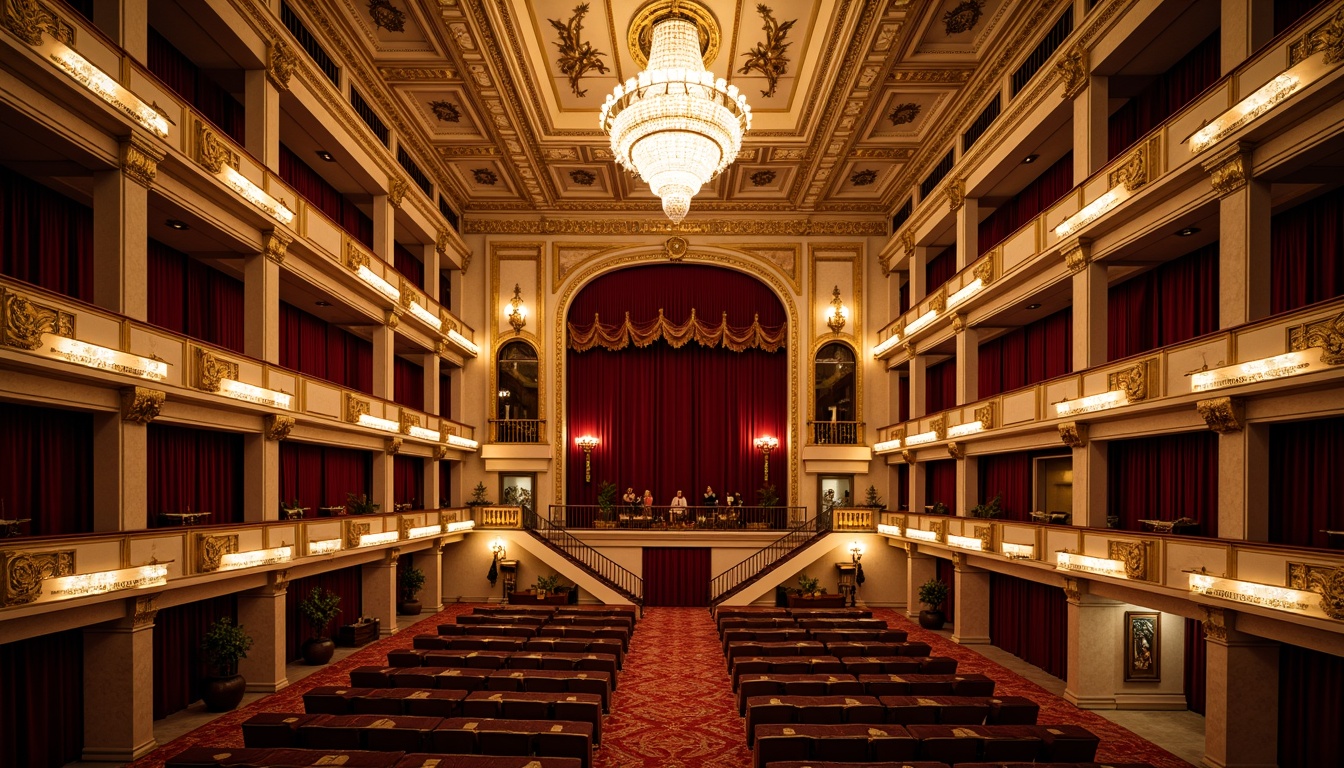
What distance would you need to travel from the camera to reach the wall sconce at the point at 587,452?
26.1 meters

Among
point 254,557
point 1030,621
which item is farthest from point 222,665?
point 1030,621

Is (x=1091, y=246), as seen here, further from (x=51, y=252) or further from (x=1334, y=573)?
(x=51, y=252)

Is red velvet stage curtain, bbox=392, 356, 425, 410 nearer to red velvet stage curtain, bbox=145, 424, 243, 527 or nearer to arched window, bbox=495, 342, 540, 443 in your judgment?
arched window, bbox=495, 342, 540, 443

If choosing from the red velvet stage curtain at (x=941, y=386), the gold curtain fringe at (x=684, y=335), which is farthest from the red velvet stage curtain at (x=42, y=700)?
the red velvet stage curtain at (x=941, y=386)

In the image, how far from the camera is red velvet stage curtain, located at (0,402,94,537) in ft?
31.0

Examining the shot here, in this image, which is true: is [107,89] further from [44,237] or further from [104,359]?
[104,359]

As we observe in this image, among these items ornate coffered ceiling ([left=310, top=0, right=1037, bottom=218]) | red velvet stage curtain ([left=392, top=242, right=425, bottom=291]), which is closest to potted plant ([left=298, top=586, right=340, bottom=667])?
red velvet stage curtain ([left=392, top=242, right=425, bottom=291])

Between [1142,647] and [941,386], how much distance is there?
11.5m

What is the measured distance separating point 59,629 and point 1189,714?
16162mm

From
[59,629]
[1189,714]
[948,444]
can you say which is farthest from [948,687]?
[59,629]

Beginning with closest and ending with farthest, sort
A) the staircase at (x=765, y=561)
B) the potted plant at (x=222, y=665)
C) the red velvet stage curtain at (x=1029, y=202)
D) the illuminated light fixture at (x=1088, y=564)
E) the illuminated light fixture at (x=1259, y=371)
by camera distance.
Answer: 1. the illuminated light fixture at (x=1259, y=371)
2. the illuminated light fixture at (x=1088, y=564)
3. the potted plant at (x=222, y=665)
4. the red velvet stage curtain at (x=1029, y=202)
5. the staircase at (x=765, y=561)

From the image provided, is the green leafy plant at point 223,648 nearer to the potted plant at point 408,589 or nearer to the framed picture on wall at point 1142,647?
the potted plant at point 408,589

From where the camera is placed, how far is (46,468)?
993 cm

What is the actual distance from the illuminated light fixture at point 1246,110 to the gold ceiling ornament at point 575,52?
11.8m
